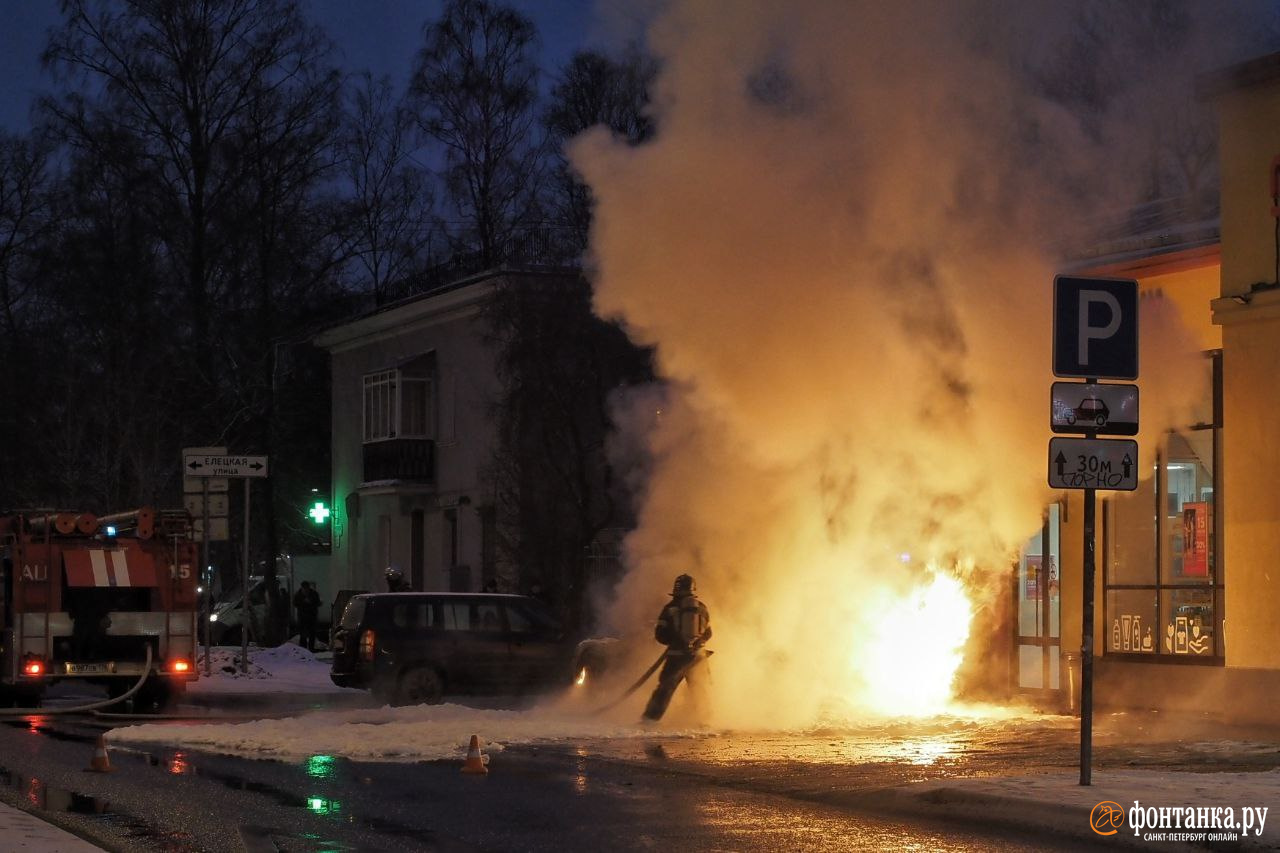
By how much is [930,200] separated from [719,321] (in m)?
2.56

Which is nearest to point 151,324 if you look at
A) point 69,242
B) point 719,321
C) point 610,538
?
point 69,242

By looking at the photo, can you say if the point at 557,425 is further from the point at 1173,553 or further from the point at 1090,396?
the point at 1090,396

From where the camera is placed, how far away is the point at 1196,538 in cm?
1950

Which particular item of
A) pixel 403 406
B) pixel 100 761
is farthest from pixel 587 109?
pixel 100 761

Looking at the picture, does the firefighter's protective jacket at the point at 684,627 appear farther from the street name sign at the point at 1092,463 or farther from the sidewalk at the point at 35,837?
the sidewalk at the point at 35,837

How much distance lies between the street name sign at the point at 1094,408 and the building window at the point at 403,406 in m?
29.7

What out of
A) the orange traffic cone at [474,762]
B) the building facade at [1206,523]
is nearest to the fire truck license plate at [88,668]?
the orange traffic cone at [474,762]

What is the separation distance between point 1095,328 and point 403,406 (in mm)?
30005

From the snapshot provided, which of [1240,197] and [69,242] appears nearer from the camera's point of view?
[1240,197]

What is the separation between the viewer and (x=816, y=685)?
1903 cm

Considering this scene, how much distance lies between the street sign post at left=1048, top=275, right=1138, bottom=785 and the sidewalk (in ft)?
20.4

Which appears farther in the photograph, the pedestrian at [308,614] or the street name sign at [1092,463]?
the pedestrian at [308,614]

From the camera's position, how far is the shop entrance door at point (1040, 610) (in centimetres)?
2108

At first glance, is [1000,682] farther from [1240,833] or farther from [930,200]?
[1240,833]
